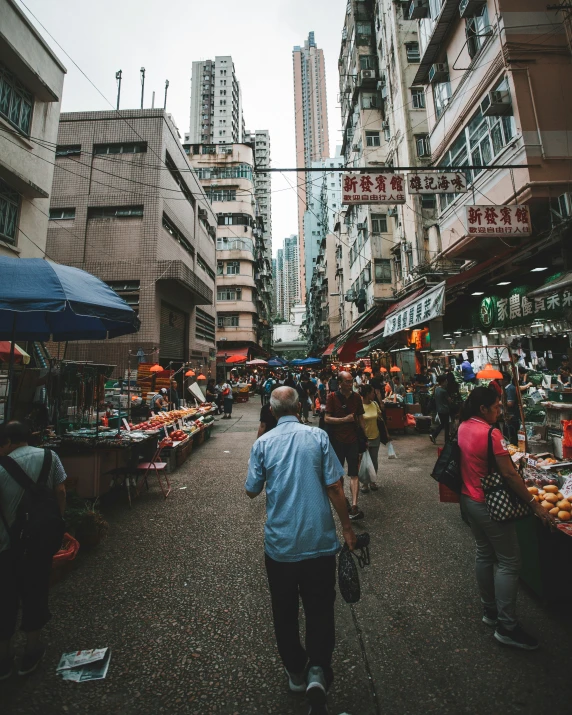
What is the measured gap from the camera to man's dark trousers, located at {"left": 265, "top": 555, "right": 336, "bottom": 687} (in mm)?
2023

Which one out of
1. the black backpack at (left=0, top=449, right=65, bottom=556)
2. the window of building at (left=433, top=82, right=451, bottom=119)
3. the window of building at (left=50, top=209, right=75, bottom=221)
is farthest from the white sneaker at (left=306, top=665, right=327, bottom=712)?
the window of building at (left=50, top=209, right=75, bottom=221)

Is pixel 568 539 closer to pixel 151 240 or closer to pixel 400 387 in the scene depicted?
pixel 400 387

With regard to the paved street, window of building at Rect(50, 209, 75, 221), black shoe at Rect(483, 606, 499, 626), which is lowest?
the paved street

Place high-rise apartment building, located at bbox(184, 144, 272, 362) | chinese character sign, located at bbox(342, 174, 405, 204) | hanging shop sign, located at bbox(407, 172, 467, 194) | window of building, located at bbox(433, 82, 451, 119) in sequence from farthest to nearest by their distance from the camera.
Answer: high-rise apartment building, located at bbox(184, 144, 272, 362), window of building, located at bbox(433, 82, 451, 119), hanging shop sign, located at bbox(407, 172, 467, 194), chinese character sign, located at bbox(342, 174, 405, 204)

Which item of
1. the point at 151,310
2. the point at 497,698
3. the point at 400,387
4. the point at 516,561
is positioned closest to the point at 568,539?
the point at 516,561

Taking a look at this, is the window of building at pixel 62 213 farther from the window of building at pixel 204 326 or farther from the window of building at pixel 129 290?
the window of building at pixel 204 326

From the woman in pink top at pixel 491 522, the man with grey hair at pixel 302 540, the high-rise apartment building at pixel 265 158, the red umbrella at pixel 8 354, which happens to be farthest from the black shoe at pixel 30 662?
the high-rise apartment building at pixel 265 158

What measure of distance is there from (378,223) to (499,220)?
49.6ft

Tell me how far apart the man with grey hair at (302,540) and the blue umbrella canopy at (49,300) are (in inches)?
128

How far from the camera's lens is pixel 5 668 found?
234 cm

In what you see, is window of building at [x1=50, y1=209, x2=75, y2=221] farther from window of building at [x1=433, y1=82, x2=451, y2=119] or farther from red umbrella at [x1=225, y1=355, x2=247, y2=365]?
red umbrella at [x1=225, y1=355, x2=247, y2=365]

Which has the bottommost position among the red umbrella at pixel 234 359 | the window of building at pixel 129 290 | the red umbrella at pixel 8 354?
the red umbrella at pixel 8 354

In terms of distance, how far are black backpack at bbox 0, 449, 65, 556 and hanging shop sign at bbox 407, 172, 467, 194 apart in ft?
26.9

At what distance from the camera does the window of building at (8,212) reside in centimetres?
951
